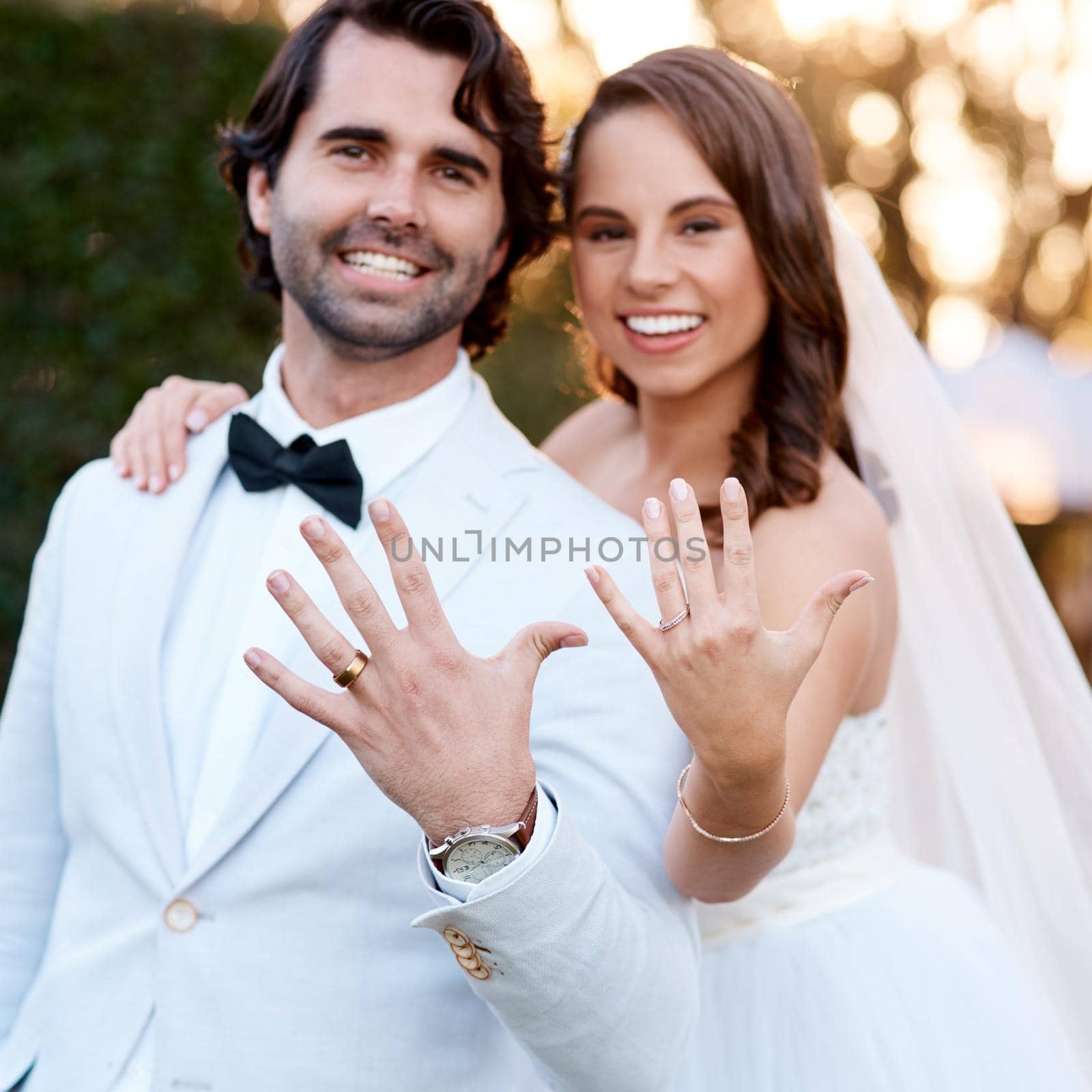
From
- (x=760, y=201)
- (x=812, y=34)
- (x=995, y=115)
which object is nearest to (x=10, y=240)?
(x=760, y=201)

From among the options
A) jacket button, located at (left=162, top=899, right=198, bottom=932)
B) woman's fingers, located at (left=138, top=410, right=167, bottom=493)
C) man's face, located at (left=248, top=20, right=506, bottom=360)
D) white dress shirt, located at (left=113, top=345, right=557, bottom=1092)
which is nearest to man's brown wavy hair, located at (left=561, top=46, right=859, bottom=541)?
man's face, located at (left=248, top=20, right=506, bottom=360)

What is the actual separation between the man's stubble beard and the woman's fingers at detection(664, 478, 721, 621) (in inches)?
39.8

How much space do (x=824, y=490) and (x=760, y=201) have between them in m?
0.64

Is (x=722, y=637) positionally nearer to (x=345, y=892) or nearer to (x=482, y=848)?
(x=482, y=848)

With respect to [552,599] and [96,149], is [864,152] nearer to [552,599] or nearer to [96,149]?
[96,149]

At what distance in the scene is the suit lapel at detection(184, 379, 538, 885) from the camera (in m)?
1.96

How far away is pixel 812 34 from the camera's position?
11.0m

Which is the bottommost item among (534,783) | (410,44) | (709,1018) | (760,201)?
(709,1018)

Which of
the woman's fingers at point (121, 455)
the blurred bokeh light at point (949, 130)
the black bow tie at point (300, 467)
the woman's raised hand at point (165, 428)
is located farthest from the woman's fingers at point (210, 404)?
the blurred bokeh light at point (949, 130)

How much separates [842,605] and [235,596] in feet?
3.66

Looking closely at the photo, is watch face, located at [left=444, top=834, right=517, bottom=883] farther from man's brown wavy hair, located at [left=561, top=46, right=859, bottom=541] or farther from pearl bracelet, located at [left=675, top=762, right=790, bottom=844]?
man's brown wavy hair, located at [left=561, top=46, right=859, bottom=541]

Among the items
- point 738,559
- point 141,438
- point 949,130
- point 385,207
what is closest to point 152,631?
point 141,438

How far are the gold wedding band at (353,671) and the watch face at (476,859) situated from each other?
0.25 metres

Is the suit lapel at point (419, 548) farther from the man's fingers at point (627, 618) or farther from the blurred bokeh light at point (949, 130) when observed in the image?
the blurred bokeh light at point (949, 130)
